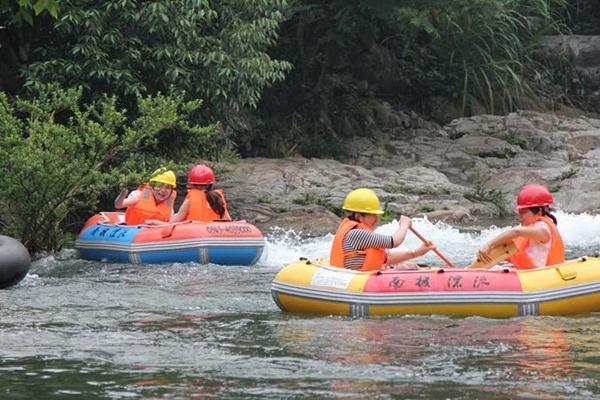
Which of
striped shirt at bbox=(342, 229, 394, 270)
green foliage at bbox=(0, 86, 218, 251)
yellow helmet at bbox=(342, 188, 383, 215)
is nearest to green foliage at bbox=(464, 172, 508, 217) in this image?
green foliage at bbox=(0, 86, 218, 251)

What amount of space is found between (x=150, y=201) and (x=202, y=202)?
0.68 m

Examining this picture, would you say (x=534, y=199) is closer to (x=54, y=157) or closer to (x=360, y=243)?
(x=360, y=243)

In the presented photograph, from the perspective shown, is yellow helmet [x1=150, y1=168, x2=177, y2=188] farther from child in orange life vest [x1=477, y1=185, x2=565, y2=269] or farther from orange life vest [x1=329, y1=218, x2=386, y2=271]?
child in orange life vest [x1=477, y1=185, x2=565, y2=269]

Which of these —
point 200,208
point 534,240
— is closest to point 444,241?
point 200,208

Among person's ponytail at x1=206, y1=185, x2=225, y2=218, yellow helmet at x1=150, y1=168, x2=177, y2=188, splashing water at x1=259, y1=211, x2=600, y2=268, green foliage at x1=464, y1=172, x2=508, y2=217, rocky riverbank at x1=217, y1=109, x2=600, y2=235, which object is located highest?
yellow helmet at x1=150, y1=168, x2=177, y2=188

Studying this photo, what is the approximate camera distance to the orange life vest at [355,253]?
36.8 feet

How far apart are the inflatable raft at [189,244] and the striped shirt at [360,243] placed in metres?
3.73

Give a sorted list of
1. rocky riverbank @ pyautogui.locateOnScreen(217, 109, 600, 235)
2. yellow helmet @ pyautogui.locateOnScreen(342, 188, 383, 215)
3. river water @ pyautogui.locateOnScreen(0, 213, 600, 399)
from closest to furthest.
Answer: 1. river water @ pyautogui.locateOnScreen(0, 213, 600, 399)
2. yellow helmet @ pyautogui.locateOnScreen(342, 188, 383, 215)
3. rocky riverbank @ pyautogui.locateOnScreen(217, 109, 600, 235)

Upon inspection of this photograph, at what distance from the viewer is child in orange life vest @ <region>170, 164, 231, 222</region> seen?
50.3 feet

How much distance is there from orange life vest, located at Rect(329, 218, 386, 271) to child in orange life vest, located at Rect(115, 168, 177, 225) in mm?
4561

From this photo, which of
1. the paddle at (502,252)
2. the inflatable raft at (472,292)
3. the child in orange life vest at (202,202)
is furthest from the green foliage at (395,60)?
the inflatable raft at (472,292)

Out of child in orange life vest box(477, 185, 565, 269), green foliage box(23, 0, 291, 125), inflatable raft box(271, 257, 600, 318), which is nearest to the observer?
inflatable raft box(271, 257, 600, 318)

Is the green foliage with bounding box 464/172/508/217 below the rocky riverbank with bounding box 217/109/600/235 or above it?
below

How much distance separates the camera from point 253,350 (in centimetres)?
930
